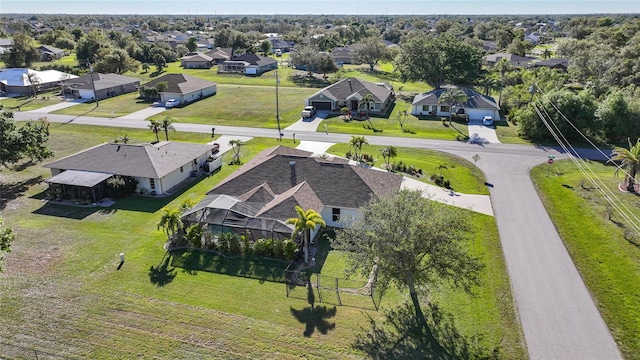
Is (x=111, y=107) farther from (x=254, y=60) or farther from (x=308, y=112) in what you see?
(x=254, y=60)

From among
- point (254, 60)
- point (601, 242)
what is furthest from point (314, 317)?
point (254, 60)

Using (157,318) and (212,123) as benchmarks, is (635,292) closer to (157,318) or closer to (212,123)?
(157,318)

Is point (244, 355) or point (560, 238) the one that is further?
point (560, 238)

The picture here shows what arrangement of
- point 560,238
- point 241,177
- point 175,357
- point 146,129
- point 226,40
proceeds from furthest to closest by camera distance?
point 226,40
point 146,129
point 241,177
point 560,238
point 175,357

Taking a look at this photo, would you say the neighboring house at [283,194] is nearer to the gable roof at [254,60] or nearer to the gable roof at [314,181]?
the gable roof at [314,181]

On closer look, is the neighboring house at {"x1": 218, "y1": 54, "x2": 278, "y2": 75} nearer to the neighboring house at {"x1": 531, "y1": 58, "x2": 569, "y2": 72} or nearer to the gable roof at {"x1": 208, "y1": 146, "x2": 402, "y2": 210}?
the neighboring house at {"x1": 531, "y1": 58, "x2": 569, "y2": 72}

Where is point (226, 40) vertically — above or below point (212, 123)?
above

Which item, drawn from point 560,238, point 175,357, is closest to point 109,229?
point 175,357

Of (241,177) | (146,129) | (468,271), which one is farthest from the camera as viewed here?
(146,129)

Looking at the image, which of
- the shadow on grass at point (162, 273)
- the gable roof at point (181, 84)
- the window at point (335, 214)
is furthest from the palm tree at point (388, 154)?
the gable roof at point (181, 84)
